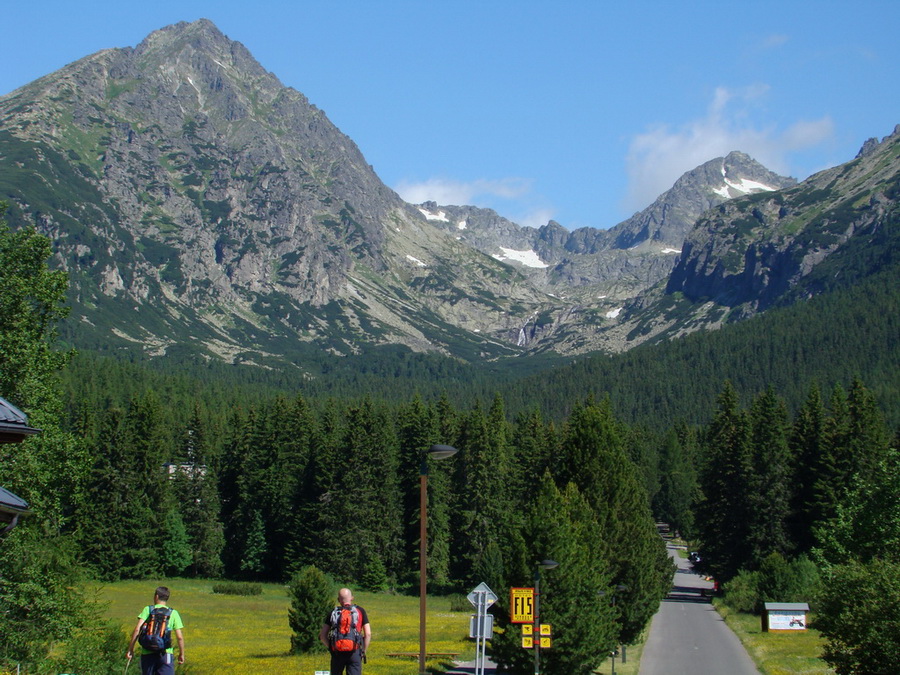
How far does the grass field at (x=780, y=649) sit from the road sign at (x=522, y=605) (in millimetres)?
15769

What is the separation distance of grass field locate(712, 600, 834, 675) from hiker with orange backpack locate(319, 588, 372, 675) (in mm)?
28845

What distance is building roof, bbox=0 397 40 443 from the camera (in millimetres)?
15883

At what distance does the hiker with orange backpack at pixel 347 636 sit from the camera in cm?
1788

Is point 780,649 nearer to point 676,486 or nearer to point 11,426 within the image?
point 11,426

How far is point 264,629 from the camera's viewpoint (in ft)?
194

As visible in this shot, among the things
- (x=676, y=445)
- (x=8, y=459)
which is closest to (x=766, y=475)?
(x=8, y=459)

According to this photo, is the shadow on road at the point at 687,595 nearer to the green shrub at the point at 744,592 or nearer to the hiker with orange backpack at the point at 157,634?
the green shrub at the point at 744,592

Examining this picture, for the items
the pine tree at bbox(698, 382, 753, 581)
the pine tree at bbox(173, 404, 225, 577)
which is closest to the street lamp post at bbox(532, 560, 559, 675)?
the pine tree at bbox(698, 382, 753, 581)

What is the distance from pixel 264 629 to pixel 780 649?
3025 cm

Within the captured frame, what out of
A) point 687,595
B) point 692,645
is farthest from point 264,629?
point 687,595

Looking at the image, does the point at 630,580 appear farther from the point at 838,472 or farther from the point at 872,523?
the point at 838,472

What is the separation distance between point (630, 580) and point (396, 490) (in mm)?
35375

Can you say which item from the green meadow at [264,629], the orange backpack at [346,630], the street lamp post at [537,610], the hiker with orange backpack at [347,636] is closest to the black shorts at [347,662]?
the hiker with orange backpack at [347,636]

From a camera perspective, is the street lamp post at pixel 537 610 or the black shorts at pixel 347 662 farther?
the street lamp post at pixel 537 610
